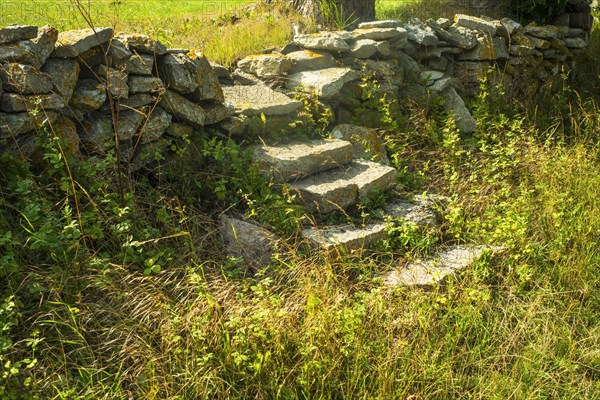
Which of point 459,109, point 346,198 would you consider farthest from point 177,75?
point 459,109

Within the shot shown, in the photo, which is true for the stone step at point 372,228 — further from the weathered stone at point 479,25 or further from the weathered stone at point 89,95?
the weathered stone at point 479,25

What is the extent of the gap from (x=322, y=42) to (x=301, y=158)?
6.28 feet

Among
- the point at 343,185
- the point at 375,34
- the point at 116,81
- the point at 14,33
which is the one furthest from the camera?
the point at 375,34

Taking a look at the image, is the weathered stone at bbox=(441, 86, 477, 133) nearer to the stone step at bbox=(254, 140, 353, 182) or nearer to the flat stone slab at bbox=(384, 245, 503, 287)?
the stone step at bbox=(254, 140, 353, 182)

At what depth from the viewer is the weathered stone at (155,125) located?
16.6ft

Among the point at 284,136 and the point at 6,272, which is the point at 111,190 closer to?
the point at 6,272

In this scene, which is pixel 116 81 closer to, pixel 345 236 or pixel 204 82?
pixel 204 82

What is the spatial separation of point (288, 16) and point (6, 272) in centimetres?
527

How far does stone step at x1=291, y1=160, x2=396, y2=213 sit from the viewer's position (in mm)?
5266

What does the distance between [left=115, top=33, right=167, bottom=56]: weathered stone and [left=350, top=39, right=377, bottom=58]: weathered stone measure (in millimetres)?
2470

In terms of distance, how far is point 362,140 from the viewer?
6.32 meters

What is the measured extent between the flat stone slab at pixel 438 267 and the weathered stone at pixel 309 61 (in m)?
2.58

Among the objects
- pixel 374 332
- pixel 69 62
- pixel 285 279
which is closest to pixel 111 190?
pixel 69 62

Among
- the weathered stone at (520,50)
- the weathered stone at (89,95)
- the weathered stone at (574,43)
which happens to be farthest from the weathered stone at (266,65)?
the weathered stone at (574,43)
